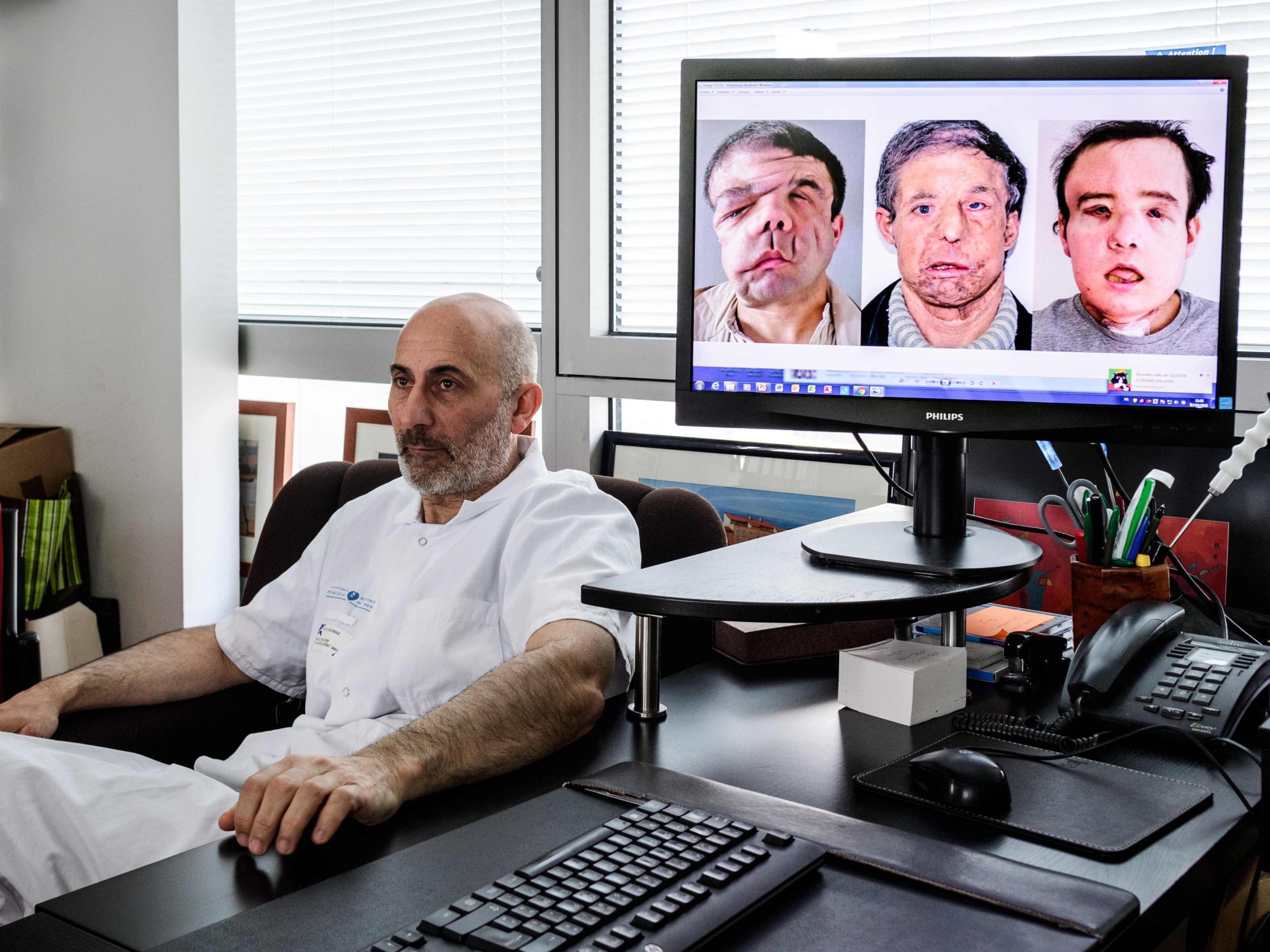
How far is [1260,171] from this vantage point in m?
1.59

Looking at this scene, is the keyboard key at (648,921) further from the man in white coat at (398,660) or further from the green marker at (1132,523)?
the green marker at (1132,523)

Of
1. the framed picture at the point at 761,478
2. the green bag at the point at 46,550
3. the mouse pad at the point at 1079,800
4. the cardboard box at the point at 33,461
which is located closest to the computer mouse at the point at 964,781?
the mouse pad at the point at 1079,800

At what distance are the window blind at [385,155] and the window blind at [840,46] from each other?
0.75 ft

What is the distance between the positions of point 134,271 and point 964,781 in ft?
7.40

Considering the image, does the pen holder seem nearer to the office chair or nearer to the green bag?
the office chair

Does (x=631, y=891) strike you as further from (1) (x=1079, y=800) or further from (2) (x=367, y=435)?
(2) (x=367, y=435)

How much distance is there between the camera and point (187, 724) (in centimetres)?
161

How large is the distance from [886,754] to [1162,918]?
0.33 meters

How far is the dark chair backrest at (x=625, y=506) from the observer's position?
159 cm

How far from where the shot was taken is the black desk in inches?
43.8

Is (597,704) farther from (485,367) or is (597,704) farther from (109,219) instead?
(109,219)

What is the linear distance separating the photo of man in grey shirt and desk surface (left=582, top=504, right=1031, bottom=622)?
0.94 ft

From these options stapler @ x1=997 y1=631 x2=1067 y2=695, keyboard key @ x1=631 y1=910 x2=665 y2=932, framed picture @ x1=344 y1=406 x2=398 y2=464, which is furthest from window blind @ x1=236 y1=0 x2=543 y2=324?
keyboard key @ x1=631 y1=910 x2=665 y2=932

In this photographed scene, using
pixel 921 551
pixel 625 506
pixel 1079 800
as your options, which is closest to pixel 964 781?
pixel 1079 800
